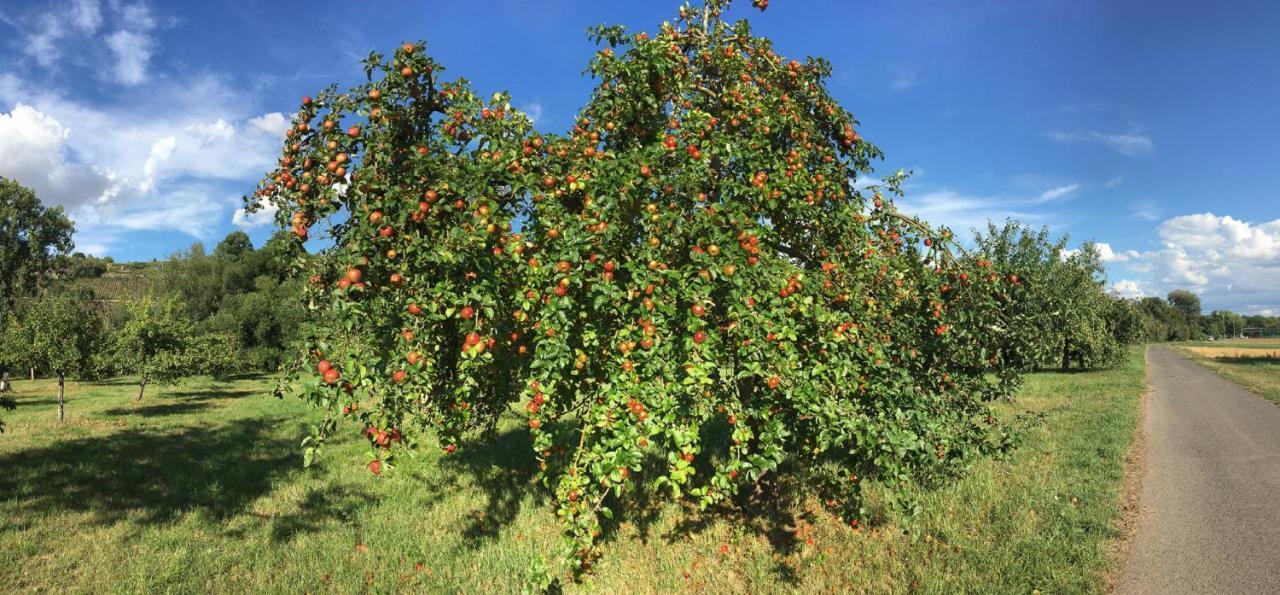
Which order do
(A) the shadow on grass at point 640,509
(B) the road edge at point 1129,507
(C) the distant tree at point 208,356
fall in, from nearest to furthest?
1. (B) the road edge at point 1129,507
2. (A) the shadow on grass at point 640,509
3. (C) the distant tree at point 208,356

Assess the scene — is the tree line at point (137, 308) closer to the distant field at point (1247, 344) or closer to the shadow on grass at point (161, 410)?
the shadow on grass at point (161, 410)

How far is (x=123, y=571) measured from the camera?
6.64 metres

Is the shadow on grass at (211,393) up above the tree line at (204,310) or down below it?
below

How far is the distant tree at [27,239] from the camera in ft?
133

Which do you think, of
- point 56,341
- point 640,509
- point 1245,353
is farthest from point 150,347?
point 1245,353

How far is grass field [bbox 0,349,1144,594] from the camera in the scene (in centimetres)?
630

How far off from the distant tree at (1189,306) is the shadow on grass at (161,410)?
632 ft

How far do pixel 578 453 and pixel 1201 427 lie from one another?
653 inches

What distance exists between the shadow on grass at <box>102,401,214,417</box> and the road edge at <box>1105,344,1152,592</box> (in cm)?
2468

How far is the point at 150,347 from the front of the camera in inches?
901

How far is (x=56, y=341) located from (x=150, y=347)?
3980mm

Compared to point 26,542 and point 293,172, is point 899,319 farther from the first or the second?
point 26,542

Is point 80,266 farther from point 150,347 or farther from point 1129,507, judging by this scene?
point 1129,507

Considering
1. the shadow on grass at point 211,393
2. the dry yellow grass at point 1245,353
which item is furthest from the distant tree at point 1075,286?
the shadow on grass at point 211,393
